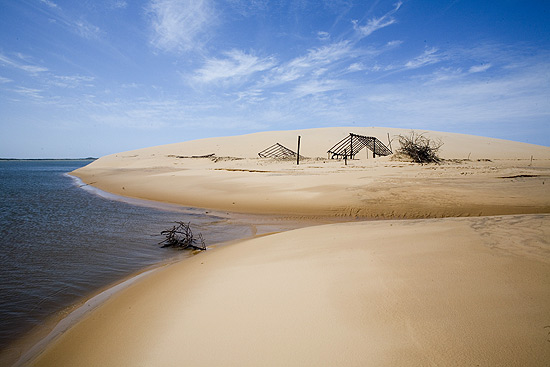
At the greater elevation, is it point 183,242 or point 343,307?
point 343,307

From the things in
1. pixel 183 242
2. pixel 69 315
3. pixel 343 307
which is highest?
pixel 343 307

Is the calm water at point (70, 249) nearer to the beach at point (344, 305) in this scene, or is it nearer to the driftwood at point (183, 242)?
the driftwood at point (183, 242)

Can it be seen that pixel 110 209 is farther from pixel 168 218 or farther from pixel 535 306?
pixel 535 306

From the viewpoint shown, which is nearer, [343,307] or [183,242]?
[343,307]

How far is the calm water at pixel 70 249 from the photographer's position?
3.17 m

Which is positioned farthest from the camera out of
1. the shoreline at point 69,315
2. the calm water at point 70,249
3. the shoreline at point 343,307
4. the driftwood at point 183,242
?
the driftwood at point 183,242

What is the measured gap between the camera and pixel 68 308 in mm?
3020

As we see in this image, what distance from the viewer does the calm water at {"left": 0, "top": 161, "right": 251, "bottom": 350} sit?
3.17 meters

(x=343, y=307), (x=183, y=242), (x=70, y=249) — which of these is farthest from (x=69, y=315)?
(x=343, y=307)

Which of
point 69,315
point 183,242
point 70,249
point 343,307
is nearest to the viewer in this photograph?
point 343,307

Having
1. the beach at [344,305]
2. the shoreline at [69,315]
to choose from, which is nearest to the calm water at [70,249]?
the shoreline at [69,315]

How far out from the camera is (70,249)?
4957mm

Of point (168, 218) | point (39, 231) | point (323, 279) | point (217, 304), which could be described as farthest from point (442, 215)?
point (39, 231)

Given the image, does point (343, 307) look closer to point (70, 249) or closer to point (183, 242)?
point (183, 242)
